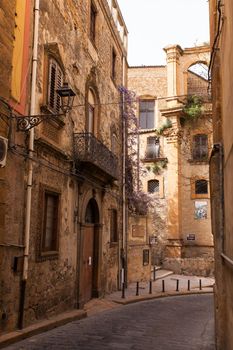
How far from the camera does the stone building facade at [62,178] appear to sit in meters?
8.52

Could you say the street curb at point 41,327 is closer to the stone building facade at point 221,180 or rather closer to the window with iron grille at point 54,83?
the stone building facade at point 221,180

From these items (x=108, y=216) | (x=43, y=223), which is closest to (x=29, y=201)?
(x=43, y=223)

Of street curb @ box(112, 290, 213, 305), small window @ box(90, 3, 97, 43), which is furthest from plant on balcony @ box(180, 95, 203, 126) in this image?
small window @ box(90, 3, 97, 43)

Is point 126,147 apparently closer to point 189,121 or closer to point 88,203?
point 88,203

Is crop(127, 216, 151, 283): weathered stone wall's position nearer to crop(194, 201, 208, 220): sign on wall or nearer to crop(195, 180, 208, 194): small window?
crop(194, 201, 208, 220): sign on wall

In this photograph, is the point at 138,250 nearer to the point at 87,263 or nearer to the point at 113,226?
the point at 113,226

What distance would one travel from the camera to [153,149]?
97.6 feet

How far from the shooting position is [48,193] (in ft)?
33.9

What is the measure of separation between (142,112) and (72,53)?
19.5 m

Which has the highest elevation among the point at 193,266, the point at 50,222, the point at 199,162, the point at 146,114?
the point at 146,114

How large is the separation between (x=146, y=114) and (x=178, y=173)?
5997mm

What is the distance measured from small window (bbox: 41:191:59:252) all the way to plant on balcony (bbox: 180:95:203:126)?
1933cm

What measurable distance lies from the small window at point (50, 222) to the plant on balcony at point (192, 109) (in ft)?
63.4

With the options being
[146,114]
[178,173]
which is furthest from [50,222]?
[146,114]
